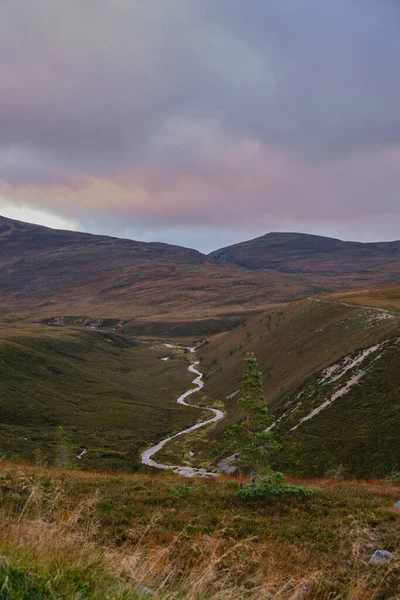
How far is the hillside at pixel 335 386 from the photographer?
37625 millimetres

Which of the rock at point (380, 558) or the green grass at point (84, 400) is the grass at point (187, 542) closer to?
the rock at point (380, 558)

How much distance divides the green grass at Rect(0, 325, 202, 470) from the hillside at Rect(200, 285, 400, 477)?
16.8 metres

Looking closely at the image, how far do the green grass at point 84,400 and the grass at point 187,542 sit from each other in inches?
1425

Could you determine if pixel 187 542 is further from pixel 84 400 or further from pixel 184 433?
pixel 84 400

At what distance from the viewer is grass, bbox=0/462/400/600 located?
18.9 ft

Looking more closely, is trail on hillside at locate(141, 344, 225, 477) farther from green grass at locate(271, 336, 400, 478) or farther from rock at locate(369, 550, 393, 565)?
rock at locate(369, 550, 393, 565)

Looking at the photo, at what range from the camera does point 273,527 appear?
40.7 feet

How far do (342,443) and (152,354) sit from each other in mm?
152054

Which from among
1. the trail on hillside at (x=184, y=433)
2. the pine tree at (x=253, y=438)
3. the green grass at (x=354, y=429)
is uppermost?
the pine tree at (x=253, y=438)

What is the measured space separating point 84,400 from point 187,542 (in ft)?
303

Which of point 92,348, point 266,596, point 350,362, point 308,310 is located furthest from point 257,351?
point 266,596

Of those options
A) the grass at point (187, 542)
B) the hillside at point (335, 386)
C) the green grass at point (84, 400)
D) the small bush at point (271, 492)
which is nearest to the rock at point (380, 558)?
the grass at point (187, 542)

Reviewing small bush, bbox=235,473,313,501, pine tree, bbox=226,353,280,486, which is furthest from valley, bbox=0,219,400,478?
small bush, bbox=235,473,313,501

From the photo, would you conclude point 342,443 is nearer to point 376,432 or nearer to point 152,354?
point 376,432
